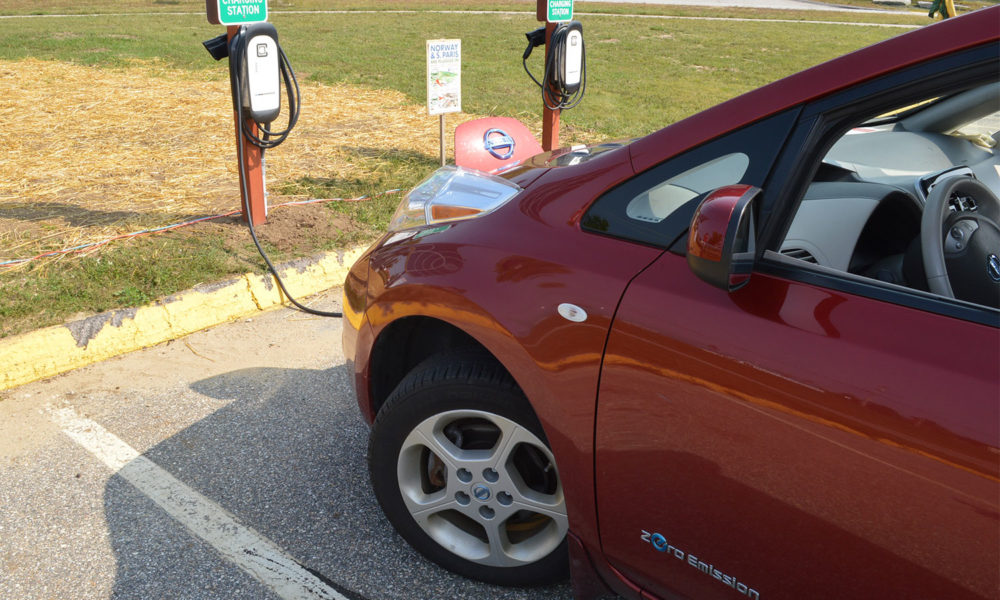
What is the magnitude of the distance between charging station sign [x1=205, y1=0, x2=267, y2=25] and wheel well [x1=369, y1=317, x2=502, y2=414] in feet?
9.54

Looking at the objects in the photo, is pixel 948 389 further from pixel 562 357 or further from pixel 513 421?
pixel 513 421

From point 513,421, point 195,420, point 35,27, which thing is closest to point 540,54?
point 35,27

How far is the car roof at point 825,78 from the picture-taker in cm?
164

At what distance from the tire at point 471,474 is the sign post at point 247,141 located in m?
2.98

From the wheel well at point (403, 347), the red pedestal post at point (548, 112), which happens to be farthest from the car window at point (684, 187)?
the red pedestal post at point (548, 112)

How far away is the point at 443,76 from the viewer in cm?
678

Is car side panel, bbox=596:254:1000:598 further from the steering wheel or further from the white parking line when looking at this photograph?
the white parking line

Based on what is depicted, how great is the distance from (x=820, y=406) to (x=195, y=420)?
280cm

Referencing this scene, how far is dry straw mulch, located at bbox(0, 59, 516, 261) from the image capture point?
5621 millimetres

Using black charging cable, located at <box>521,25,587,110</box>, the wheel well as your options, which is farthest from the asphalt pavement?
black charging cable, located at <box>521,25,587,110</box>

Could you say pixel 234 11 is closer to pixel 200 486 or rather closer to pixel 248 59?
pixel 248 59

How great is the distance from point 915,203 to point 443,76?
195 inches

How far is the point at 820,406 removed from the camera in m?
1.68

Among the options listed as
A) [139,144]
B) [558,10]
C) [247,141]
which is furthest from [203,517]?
[139,144]
